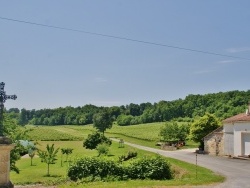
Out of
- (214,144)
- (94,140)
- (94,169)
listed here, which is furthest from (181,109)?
(94,169)

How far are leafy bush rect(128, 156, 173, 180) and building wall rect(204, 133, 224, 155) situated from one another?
19402mm

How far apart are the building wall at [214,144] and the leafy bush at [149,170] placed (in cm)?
1940

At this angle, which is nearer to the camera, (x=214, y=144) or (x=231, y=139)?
(x=231, y=139)

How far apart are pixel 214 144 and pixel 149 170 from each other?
21.1 metres

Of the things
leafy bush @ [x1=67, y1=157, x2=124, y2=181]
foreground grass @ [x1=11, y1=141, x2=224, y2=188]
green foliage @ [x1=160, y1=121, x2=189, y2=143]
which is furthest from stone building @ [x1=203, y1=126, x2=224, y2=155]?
leafy bush @ [x1=67, y1=157, x2=124, y2=181]

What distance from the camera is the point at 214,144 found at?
43.7 m

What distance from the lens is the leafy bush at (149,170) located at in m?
24.3

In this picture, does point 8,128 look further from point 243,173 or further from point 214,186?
point 243,173

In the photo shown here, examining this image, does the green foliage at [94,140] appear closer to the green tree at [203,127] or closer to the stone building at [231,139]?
the green tree at [203,127]

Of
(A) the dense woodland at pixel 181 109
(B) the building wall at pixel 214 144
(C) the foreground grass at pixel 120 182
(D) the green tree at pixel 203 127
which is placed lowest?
(C) the foreground grass at pixel 120 182

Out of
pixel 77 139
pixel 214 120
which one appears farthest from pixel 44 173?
pixel 77 139

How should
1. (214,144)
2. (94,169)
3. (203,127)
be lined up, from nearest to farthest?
(94,169) < (214,144) < (203,127)

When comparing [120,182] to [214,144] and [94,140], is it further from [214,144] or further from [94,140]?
[94,140]

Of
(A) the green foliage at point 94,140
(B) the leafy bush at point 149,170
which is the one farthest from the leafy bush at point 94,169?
(A) the green foliage at point 94,140
